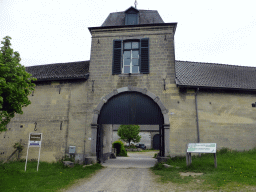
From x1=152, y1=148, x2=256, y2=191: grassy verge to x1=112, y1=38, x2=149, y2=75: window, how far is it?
18.4 feet

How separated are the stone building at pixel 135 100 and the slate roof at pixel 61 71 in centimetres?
9

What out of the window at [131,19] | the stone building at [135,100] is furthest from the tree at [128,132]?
the window at [131,19]

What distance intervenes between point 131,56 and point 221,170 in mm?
7862

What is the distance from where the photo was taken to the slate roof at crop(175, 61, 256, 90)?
38.5 ft

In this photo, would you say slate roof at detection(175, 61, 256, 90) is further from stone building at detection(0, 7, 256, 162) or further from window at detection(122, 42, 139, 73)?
window at detection(122, 42, 139, 73)

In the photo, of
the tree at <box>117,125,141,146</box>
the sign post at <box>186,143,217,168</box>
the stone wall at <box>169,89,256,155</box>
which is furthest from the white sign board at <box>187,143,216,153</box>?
the tree at <box>117,125,141,146</box>

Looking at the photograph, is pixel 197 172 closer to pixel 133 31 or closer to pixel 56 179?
pixel 56 179

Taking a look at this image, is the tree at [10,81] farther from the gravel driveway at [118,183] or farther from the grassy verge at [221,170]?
the grassy verge at [221,170]

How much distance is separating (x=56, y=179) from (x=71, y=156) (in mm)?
3655

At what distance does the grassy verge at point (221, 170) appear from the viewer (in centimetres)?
626

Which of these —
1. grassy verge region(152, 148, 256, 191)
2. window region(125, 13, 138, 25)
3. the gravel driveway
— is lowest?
the gravel driveway

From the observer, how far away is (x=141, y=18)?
13.4m

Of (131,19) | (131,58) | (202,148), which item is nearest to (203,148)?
(202,148)

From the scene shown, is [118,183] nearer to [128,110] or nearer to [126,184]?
[126,184]
